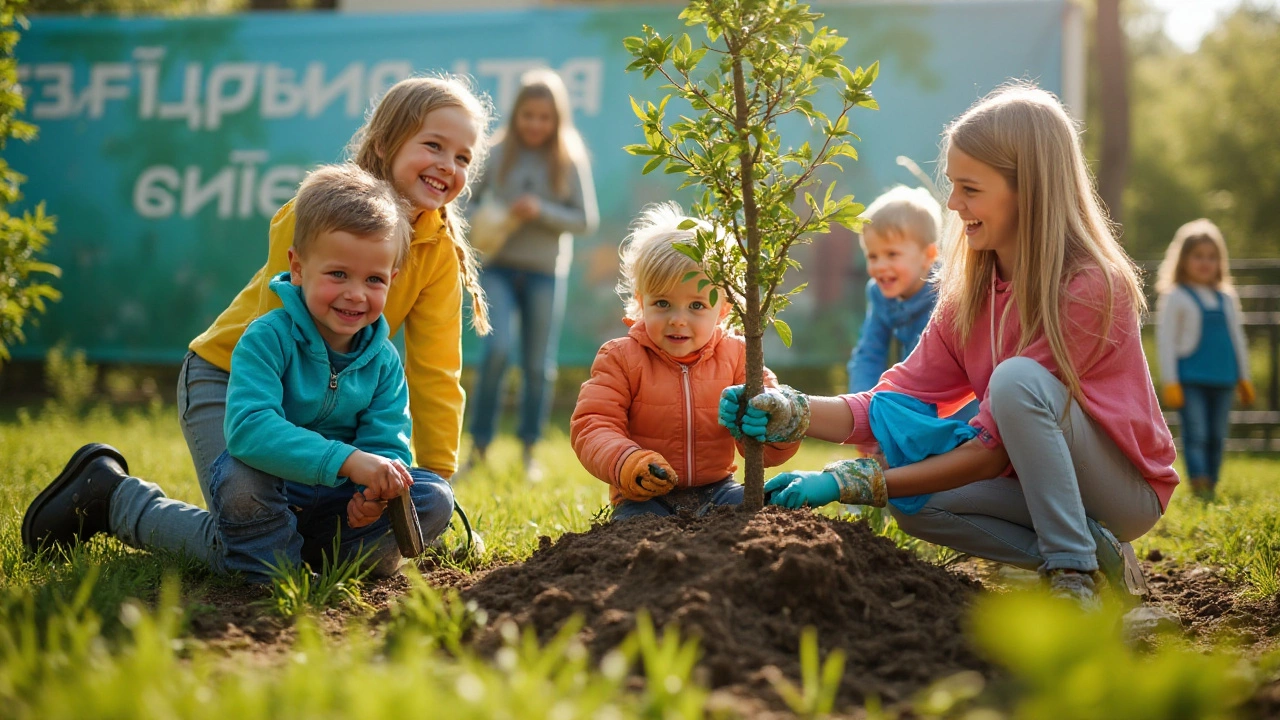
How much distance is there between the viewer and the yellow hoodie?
11.0 feet

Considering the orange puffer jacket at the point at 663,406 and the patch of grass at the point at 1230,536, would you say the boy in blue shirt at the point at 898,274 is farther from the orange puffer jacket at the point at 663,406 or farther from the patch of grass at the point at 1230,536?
the orange puffer jacket at the point at 663,406

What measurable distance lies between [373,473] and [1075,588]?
1.78m

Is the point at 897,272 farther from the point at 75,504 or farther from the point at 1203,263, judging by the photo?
the point at 1203,263

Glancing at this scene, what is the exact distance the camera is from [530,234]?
585 centimetres

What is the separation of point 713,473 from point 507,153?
3073 mm

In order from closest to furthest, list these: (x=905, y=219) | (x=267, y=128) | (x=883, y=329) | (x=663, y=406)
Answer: (x=663, y=406)
(x=905, y=219)
(x=883, y=329)
(x=267, y=128)

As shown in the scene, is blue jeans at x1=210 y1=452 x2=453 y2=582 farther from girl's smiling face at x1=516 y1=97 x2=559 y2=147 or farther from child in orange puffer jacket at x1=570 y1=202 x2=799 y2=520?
girl's smiling face at x1=516 y1=97 x2=559 y2=147

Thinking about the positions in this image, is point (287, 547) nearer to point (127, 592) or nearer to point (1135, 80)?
point (127, 592)

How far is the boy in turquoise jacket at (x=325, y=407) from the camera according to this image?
8.76ft

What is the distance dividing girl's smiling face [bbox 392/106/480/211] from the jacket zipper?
0.99 metres

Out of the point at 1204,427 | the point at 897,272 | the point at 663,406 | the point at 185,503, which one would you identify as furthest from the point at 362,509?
the point at 1204,427

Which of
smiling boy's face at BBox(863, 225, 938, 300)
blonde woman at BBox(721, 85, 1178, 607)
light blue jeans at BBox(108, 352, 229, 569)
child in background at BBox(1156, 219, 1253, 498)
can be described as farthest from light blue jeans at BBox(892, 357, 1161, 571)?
child in background at BBox(1156, 219, 1253, 498)

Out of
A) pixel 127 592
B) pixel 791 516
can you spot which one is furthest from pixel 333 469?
pixel 791 516

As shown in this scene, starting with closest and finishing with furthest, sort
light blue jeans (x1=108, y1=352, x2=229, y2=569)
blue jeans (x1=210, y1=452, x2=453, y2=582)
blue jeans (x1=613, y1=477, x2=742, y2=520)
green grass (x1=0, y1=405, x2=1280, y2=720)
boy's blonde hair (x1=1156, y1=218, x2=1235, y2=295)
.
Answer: green grass (x1=0, y1=405, x2=1280, y2=720) → blue jeans (x1=210, y1=452, x2=453, y2=582) → light blue jeans (x1=108, y1=352, x2=229, y2=569) → blue jeans (x1=613, y1=477, x2=742, y2=520) → boy's blonde hair (x1=1156, y1=218, x2=1235, y2=295)
